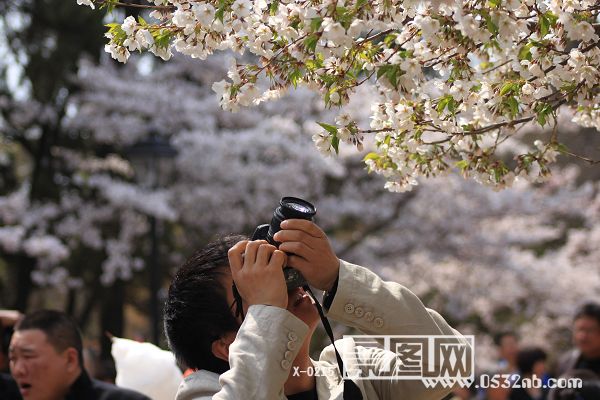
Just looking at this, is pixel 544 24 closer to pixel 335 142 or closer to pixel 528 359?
pixel 335 142

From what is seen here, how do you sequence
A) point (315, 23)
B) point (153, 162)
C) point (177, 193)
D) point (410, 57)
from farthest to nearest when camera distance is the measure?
point (177, 193), point (153, 162), point (410, 57), point (315, 23)

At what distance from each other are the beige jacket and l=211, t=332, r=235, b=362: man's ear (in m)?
0.06

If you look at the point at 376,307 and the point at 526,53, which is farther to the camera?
the point at 526,53

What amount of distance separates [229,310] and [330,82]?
84cm

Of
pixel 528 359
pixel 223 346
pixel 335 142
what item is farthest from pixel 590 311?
pixel 223 346

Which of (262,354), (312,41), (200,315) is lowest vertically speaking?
(262,354)

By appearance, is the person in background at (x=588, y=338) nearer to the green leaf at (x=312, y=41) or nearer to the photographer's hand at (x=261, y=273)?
the green leaf at (x=312, y=41)

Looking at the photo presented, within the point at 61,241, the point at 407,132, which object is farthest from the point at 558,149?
the point at 61,241

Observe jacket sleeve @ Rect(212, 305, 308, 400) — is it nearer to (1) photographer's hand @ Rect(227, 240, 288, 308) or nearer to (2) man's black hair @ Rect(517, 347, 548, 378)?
(1) photographer's hand @ Rect(227, 240, 288, 308)

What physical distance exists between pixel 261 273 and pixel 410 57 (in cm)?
89

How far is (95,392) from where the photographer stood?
4.91 meters

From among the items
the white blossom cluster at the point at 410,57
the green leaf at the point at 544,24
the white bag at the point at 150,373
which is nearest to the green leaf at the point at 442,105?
A: the white blossom cluster at the point at 410,57

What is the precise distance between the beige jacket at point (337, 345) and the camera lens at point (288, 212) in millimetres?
192

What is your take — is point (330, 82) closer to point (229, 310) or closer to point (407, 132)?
point (407, 132)
